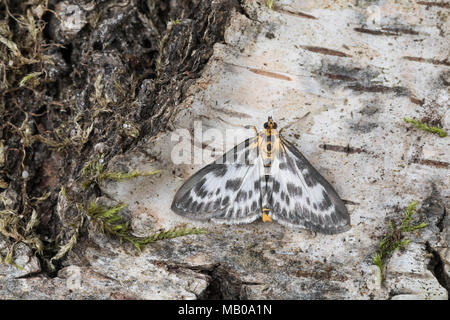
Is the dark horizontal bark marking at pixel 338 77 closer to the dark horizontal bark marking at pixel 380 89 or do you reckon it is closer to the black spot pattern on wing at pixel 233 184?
the dark horizontal bark marking at pixel 380 89

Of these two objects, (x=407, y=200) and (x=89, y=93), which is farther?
(x=89, y=93)

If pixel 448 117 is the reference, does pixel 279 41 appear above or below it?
above

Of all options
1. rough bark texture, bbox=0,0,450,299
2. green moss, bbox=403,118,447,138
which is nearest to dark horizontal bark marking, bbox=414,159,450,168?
rough bark texture, bbox=0,0,450,299

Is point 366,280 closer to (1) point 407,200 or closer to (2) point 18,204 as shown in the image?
(1) point 407,200

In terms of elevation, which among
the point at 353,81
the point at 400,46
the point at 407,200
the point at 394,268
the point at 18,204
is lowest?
the point at 394,268

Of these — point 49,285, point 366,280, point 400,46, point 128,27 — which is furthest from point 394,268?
point 128,27
